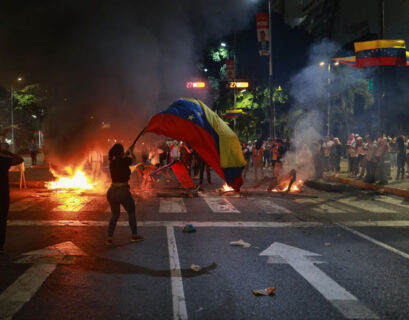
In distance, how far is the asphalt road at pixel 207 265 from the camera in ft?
12.9

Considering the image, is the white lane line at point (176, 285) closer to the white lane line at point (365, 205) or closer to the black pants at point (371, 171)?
the white lane line at point (365, 205)

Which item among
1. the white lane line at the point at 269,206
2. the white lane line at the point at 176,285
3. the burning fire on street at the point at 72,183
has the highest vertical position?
Answer: the burning fire on street at the point at 72,183

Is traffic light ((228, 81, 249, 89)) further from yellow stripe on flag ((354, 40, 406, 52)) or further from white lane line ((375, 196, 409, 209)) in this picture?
white lane line ((375, 196, 409, 209))

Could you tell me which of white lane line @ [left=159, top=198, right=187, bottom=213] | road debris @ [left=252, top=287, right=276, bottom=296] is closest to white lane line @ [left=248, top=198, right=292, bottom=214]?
white lane line @ [left=159, top=198, right=187, bottom=213]

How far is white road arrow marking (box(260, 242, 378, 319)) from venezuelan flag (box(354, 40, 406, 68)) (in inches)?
449

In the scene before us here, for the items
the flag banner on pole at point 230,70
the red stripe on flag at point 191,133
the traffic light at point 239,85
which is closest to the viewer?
the red stripe on flag at point 191,133

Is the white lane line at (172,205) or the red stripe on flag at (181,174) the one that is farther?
the red stripe on flag at (181,174)

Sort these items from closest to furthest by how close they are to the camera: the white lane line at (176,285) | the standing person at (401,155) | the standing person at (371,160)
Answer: the white lane line at (176,285) → the standing person at (371,160) → the standing person at (401,155)

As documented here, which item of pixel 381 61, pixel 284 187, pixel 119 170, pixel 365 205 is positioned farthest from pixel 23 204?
pixel 381 61

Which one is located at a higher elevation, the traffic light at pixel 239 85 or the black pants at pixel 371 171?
the traffic light at pixel 239 85

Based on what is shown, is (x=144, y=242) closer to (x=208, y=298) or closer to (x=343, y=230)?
(x=208, y=298)

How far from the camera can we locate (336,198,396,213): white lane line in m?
10.0

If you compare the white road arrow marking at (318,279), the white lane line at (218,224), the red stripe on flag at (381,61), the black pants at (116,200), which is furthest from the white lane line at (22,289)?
the red stripe on flag at (381,61)

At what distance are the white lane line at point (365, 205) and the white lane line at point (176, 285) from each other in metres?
6.04
